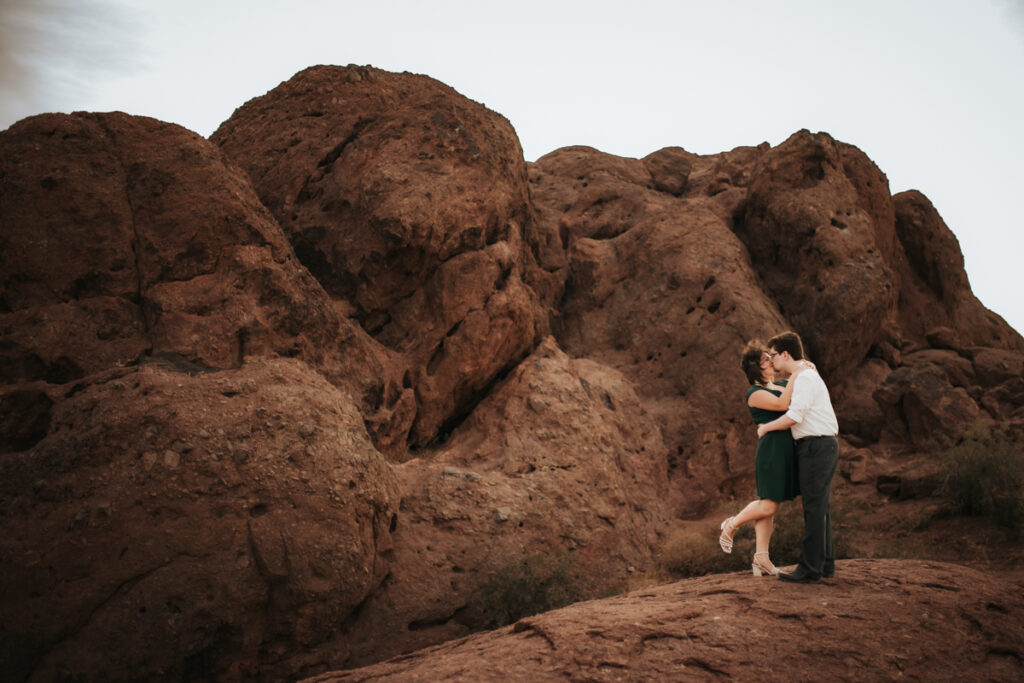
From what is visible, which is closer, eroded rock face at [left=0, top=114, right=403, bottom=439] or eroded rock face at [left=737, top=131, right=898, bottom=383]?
eroded rock face at [left=0, top=114, right=403, bottom=439]

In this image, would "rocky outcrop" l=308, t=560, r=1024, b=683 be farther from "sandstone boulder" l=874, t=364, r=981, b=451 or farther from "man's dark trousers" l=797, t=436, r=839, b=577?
"sandstone boulder" l=874, t=364, r=981, b=451

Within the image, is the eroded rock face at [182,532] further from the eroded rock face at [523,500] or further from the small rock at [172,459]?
the eroded rock face at [523,500]

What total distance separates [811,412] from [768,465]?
2.01 ft

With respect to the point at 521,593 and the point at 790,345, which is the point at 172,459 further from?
the point at 790,345

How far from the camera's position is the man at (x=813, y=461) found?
6.07m

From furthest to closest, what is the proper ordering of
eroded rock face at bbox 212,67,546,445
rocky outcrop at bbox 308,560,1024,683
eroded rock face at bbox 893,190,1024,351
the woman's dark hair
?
eroded rock face at bbox 893,190,1024,351
eroded rock face at bbox 212,67,546,445
the woman's dark hair
rocky outcrop at bbox 308,560,1024,683

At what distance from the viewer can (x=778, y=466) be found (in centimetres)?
641

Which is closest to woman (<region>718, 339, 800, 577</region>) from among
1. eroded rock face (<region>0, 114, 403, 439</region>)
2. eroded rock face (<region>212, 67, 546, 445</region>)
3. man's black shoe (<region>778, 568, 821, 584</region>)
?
man's black shoe (<region>778, 568, 821, 584</region>)

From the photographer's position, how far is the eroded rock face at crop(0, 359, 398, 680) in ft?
19.7

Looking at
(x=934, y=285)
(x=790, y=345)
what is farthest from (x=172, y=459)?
(x=934, y=285)

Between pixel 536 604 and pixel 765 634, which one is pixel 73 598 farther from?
pixel 765 634

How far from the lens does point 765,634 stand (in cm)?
517

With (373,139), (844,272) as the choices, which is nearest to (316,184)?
(373,139)

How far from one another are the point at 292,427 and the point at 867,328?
12416 millimetres
